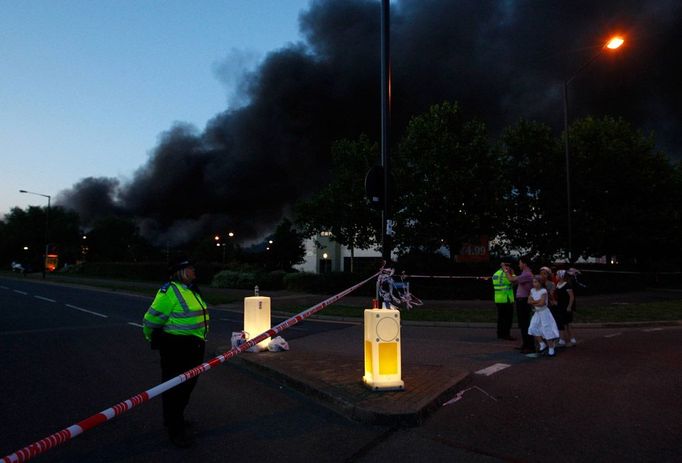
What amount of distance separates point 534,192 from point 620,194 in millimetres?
4804

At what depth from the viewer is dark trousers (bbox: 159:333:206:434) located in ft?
13.9

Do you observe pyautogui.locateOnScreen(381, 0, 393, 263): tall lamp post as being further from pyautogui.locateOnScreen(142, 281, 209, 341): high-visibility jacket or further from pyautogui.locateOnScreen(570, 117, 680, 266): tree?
pyautogui.locateOnScreen(570, 117, 680, 266): tree

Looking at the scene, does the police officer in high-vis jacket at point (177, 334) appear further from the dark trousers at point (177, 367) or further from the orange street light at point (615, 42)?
the orange street light at point (615, 42)

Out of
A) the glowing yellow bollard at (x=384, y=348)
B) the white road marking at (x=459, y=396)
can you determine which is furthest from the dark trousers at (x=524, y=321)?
the glowing yellow bollard at (x=384, y=348)

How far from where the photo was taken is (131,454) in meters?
4.00

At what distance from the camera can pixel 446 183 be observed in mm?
22453

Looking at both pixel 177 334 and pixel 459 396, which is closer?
pixel 177 334

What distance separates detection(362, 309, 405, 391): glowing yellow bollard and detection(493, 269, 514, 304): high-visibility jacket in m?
4.98

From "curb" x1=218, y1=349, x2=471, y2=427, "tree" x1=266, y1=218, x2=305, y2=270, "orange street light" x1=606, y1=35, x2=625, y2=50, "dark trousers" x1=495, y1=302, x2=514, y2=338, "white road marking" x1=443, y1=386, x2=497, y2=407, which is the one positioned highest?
"orange street light" x1=606, y1=35, x2=625, y2=50

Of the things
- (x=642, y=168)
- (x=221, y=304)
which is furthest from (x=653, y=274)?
(x=221, y=304)

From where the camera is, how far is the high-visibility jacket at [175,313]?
4238 mm

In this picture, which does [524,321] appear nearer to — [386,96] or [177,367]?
[386,96]

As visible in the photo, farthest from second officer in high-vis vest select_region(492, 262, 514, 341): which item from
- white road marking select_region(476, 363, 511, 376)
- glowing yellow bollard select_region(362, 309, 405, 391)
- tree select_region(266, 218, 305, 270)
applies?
tree select_region(266, 218, 305, 270)

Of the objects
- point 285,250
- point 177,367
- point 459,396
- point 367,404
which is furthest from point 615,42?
point 285,250
